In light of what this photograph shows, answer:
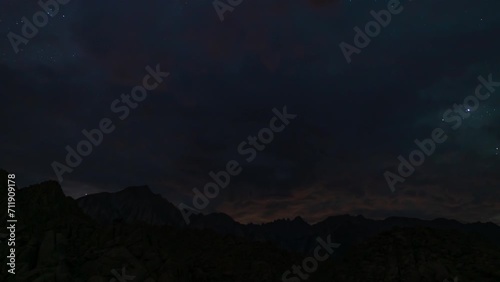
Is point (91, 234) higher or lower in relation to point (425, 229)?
higher

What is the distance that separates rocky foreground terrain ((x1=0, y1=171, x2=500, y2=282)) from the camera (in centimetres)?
4584

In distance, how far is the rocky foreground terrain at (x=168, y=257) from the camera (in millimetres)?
45844

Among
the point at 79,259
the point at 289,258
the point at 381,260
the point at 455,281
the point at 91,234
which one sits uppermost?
the point at 91,234

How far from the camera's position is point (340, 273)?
5712 centimetres

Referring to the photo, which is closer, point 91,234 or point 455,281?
point 455,281

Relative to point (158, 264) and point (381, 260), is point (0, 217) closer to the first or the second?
point (158, 264)

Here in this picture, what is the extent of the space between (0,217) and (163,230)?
35783 mm

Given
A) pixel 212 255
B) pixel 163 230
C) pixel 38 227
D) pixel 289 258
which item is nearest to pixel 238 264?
pixel 212 255

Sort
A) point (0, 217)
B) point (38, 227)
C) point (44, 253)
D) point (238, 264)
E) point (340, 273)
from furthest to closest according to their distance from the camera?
point (238, 264) < point (340, 273) < point (38, 227) < point (0, 217) < point (44, 253)

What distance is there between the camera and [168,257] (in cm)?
5469

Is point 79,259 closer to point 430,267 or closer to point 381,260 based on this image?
point 381,260

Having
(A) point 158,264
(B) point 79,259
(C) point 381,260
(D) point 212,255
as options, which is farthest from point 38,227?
(C) point 381,260

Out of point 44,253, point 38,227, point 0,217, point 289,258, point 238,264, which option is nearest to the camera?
point 44,253

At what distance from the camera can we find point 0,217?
4947cm
